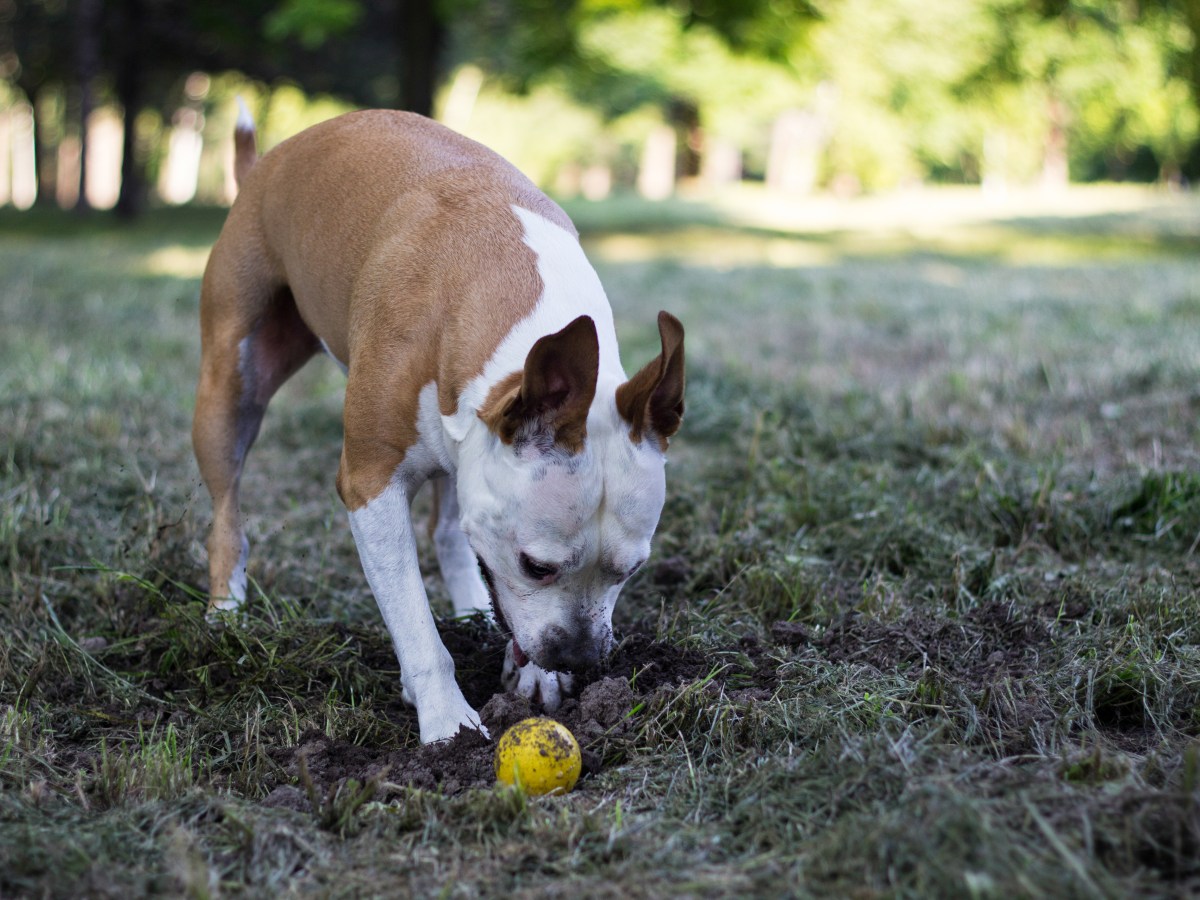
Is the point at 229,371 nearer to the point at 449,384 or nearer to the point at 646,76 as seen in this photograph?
the point at 449,384

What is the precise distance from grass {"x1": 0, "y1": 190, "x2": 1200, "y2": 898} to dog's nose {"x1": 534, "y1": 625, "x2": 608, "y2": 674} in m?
0.19

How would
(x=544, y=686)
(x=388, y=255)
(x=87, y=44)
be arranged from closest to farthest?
(x=544, y=686) < (x=388, y=255) < (x=87, y=44)

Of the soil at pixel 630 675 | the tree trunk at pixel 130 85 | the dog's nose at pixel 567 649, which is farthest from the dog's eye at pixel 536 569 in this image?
the tree trunk at pixel 130 85

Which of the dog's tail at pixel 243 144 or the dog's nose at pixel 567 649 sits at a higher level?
the dog's tail at pixel 243 144

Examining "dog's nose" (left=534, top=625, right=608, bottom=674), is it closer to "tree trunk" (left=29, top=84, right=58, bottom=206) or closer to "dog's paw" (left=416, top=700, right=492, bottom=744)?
"dog's paw" (left=416, top=700, right=492, bottom=744)

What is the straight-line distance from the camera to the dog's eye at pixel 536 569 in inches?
110

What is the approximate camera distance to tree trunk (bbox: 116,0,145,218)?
1833cm

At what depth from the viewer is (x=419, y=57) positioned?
619 inches

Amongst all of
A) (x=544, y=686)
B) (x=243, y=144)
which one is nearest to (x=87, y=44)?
(x=243, y=144)

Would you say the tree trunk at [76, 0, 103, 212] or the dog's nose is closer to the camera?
the dog's nose

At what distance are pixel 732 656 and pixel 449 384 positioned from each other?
1132 mm

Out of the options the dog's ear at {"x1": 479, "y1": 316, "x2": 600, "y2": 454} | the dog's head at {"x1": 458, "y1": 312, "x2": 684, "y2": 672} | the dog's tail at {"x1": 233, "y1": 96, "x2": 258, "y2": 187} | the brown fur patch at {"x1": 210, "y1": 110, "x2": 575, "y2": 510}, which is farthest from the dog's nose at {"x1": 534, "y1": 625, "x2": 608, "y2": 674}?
the dog's tail at {"x1": 233, "y1": 96, "x2": 258, "y2": 187}

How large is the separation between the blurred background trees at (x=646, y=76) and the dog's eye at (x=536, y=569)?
1198cm

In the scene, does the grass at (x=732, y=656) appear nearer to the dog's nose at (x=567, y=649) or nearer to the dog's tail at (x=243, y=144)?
the dog's nose at (x=567, y=649)
